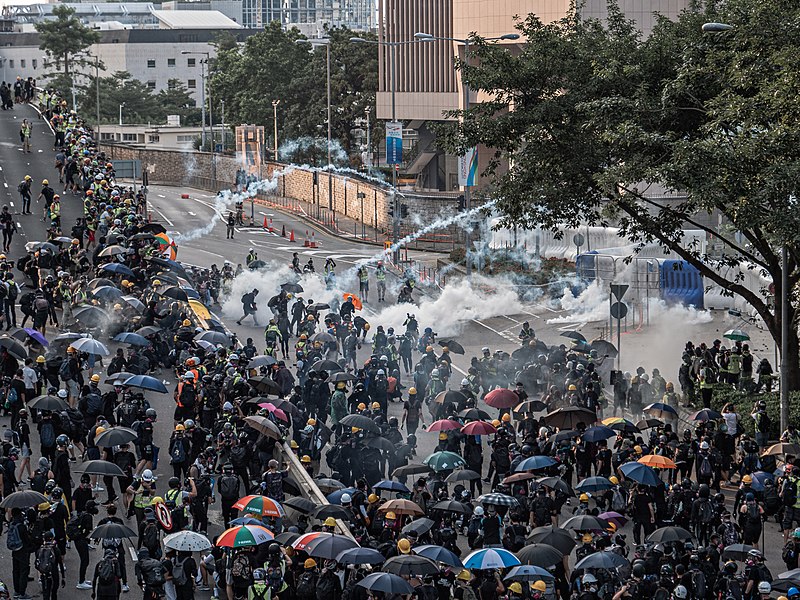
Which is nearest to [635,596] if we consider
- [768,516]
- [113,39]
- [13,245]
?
[768,516]

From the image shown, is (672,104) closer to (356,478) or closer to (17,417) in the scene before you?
(356,478)

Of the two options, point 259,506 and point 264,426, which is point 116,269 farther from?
point 259,506

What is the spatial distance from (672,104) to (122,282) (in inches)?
610

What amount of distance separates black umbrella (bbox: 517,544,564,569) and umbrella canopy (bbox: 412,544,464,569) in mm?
939

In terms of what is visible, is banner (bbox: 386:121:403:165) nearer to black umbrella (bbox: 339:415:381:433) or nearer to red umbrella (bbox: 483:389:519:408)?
red umbrella (bbox: 483:389:519:408)

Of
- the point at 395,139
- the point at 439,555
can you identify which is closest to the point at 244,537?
the point at 439,555

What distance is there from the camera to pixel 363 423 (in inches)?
1037

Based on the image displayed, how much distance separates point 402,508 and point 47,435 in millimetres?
6662

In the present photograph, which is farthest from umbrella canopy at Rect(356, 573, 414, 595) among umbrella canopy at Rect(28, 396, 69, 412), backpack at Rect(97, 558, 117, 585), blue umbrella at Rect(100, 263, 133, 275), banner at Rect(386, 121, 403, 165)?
banner at Rect(386, 121, 403, 165)

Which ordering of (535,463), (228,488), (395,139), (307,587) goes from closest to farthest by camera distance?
1. (307,587)
2. (228,488)
3. (535,463)
4. (395,139)

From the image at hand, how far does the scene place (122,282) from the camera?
37.1 meters

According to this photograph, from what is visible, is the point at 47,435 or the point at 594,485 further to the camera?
the point at 47,435

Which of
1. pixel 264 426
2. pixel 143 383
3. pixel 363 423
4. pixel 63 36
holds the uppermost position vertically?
pixel 63 36

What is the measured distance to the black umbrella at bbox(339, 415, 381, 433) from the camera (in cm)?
2634
